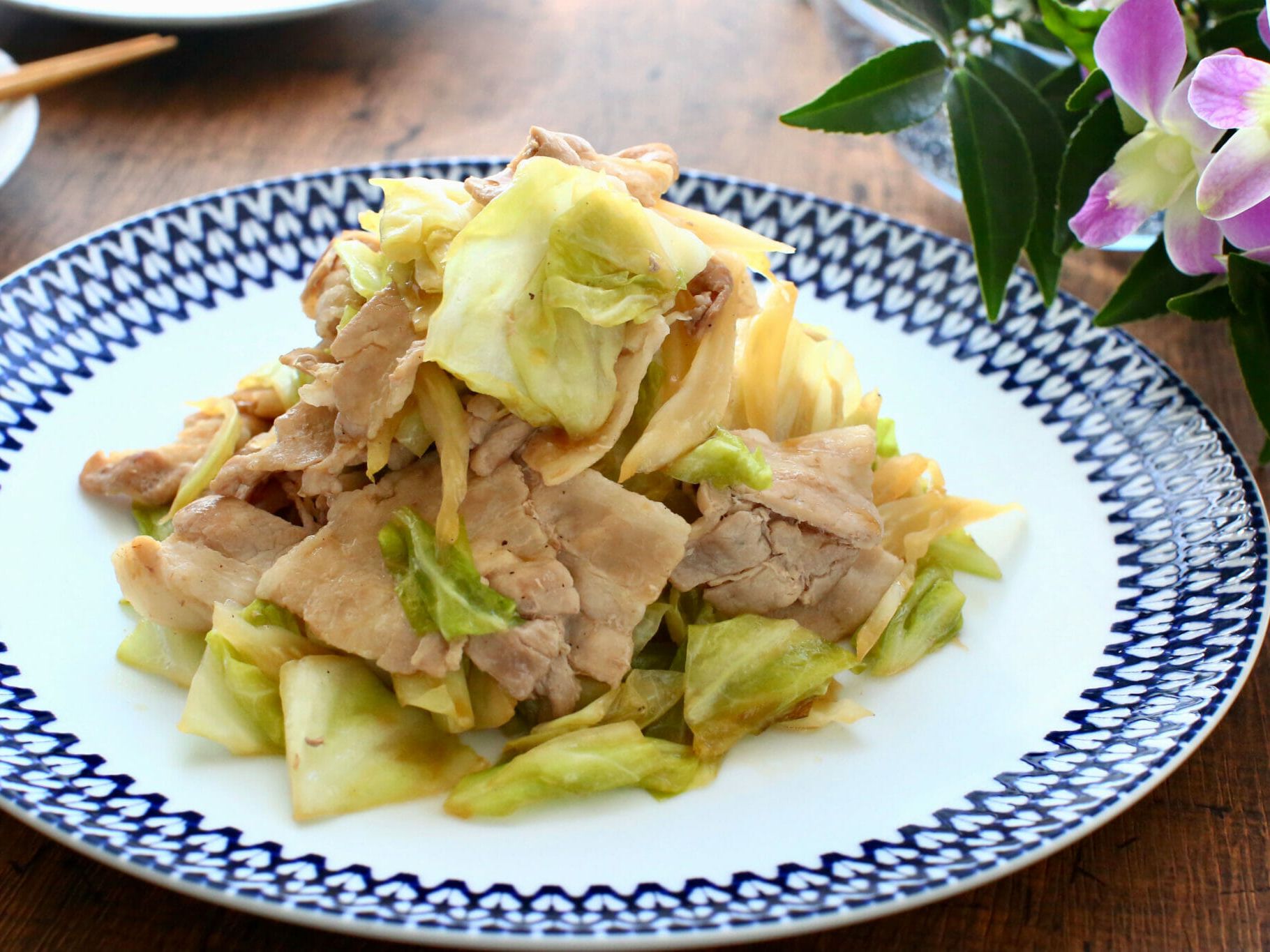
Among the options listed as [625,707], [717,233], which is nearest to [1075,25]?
[717,233]

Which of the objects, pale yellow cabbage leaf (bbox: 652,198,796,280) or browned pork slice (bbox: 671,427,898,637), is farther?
pale yellow cabbage leaf (bbox: 652,198,796,280)

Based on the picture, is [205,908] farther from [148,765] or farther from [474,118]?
[474,118]

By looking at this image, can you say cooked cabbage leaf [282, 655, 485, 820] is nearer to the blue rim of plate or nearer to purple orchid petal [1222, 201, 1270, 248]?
the blue rim of plate

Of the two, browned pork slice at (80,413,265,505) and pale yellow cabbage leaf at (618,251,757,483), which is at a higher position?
pale yellow cabbage leaf at (618,251,757,483)

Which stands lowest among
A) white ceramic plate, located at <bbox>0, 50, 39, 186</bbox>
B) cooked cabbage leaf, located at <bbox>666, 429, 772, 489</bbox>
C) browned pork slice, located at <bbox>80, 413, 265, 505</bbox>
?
browned pork slice, located at <bbox>80, 413, 265, 505</bbox>

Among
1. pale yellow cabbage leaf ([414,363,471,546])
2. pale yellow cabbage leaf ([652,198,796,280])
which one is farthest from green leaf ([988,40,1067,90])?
pale yellow cabbage leaf ([414,363,471,546])

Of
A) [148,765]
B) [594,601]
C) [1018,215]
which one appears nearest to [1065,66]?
[1018,215]
